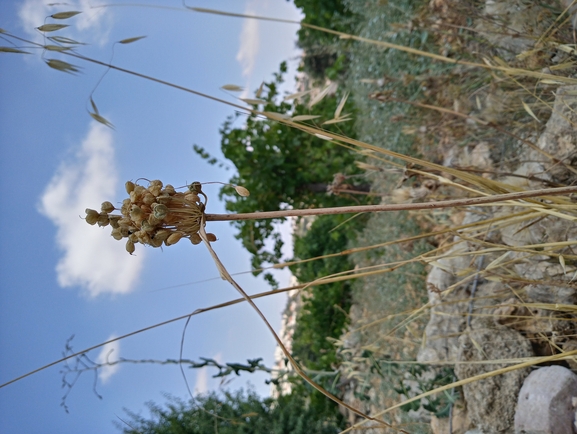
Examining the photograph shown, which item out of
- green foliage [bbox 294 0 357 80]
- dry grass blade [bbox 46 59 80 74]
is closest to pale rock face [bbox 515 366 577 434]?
dry grass blade [bbox 46 59 80 74]

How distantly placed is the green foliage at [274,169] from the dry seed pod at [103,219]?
3.14 m

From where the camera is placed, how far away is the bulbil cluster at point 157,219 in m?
0.81

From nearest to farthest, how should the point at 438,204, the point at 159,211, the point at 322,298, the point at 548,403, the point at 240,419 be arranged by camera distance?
the point at 438,204 → the point at 159,211 → the point at 548,403 → the point at 240,419 → the point at 322,298

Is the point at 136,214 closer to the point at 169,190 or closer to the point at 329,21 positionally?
the point at 169,190

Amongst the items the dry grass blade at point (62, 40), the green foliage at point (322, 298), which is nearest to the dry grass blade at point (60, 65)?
the dry grass blade at point (62, 40)

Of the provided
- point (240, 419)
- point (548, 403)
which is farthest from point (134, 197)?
point (240, 419)

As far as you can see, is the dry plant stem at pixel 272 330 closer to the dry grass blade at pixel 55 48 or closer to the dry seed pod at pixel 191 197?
the dry seed pod at pixel 191 197

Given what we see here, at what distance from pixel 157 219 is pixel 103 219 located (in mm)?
140

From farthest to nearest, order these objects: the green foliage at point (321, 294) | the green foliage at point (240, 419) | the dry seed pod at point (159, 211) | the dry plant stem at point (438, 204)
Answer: the green foliage at point (321, 294) < the green foliage at point (240, 419) < the dry seed pod at point (159, 211) < the dry plant stem at point (438, 204)

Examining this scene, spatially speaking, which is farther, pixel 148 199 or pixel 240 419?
pixel 240 419

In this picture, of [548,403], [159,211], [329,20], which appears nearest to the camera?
[159,211]

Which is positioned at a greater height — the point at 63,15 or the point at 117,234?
the point at 63,15

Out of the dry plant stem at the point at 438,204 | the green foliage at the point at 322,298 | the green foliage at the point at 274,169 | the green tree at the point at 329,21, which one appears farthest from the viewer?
the green tree at the point at 329,21

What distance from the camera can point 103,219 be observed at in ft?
2.85
